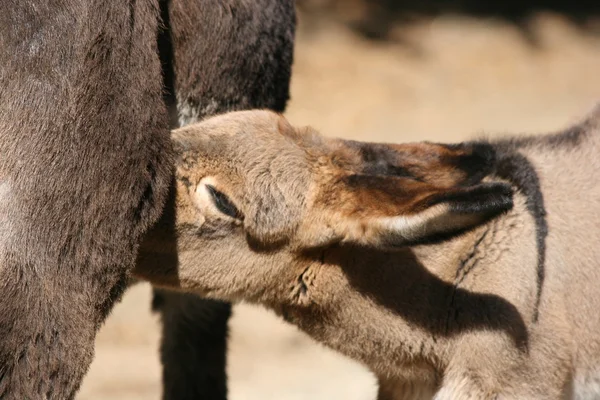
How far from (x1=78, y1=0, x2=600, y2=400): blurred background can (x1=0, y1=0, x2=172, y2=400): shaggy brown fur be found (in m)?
4.84

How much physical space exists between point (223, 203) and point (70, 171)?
0.73 metres

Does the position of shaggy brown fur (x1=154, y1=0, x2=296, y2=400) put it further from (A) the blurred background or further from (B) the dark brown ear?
(A) the blurred background

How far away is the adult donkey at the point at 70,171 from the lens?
2.74m

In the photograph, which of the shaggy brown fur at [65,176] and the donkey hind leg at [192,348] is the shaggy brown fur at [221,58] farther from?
the shaggy brown fur at [65,176]

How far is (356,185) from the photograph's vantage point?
3.30m

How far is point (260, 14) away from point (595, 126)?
1.49m

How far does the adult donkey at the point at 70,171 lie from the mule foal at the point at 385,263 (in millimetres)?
368

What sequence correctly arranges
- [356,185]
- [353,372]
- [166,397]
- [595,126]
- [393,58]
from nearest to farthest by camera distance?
[356,185] < [595,126] < [166,397] < [353,372] < [393,58]

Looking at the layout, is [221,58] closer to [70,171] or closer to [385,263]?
[385,263]

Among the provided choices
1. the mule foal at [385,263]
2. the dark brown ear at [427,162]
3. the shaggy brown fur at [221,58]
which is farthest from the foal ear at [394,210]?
the shaggy brown fur at [221,58]

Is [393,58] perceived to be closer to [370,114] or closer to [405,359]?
[370,114]

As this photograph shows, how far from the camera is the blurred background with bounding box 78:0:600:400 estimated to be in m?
9.64

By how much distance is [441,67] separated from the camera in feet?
34.8

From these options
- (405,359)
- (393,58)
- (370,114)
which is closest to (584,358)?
(405,359)
